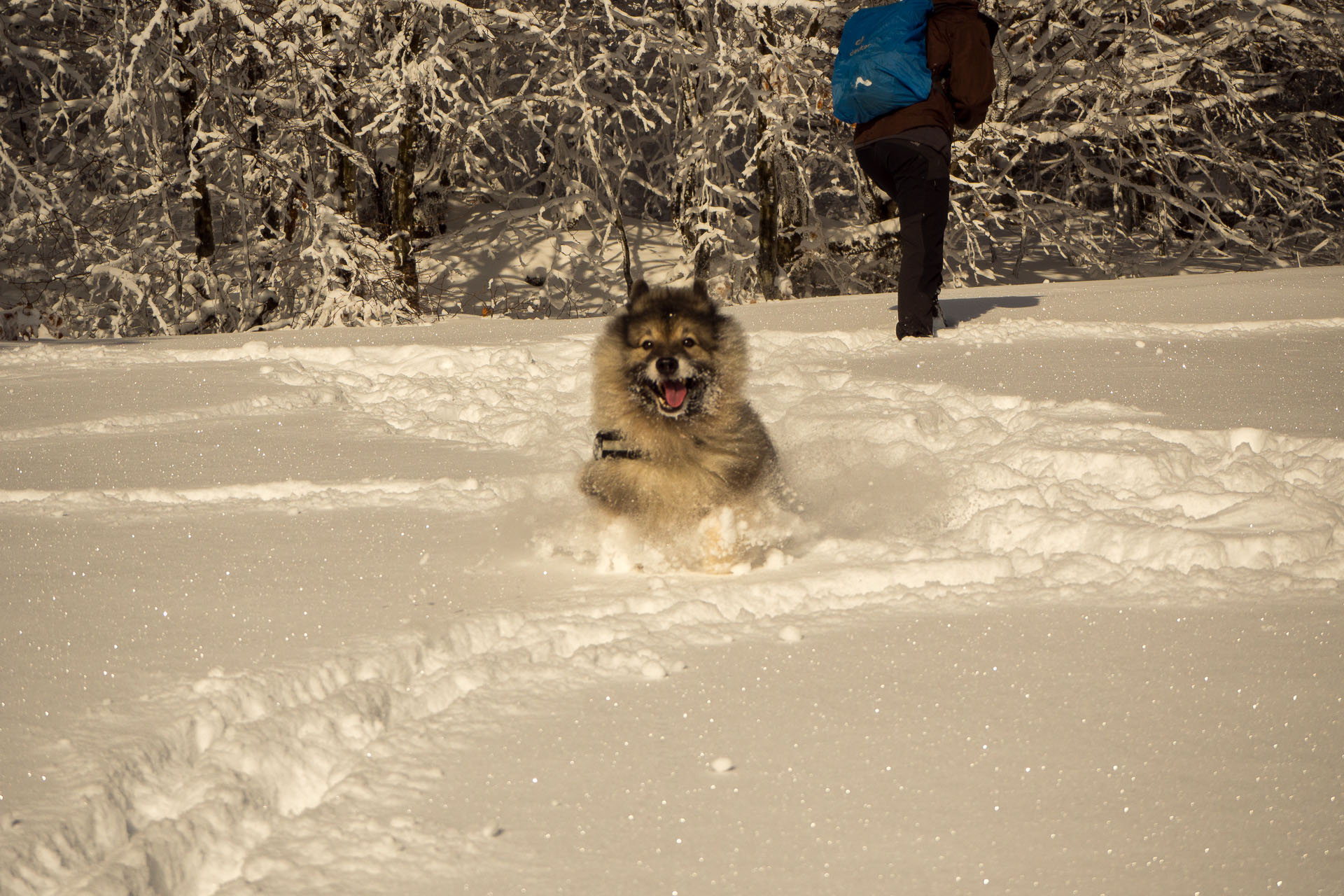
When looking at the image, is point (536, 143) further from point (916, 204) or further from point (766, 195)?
point (916, 204)

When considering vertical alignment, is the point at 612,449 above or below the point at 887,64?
below

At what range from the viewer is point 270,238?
14.7 metres

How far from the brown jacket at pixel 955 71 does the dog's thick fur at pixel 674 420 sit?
334 cm

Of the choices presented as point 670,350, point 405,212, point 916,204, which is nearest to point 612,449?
point 670,350

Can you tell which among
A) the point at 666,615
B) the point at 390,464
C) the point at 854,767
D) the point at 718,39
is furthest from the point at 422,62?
the point at 854,767

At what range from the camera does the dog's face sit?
370 centimetres

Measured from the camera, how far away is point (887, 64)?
6445 millimetres

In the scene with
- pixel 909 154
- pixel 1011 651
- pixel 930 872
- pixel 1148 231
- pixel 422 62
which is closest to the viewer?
pixel 930 872

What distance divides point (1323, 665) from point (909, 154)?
480 centimetres

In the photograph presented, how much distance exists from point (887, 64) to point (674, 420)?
3.83 meters

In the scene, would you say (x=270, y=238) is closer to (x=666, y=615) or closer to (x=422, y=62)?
(x=422, y=62)

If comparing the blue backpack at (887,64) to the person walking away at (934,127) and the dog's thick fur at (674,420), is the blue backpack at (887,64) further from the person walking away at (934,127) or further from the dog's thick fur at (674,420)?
the dog's thick fur at (674,420)

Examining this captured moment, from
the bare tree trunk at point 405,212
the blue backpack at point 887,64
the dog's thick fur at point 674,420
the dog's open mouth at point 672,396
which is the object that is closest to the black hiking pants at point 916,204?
the blue backpack at point 887,64

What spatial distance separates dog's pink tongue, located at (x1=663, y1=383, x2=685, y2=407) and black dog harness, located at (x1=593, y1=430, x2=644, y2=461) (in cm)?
23
